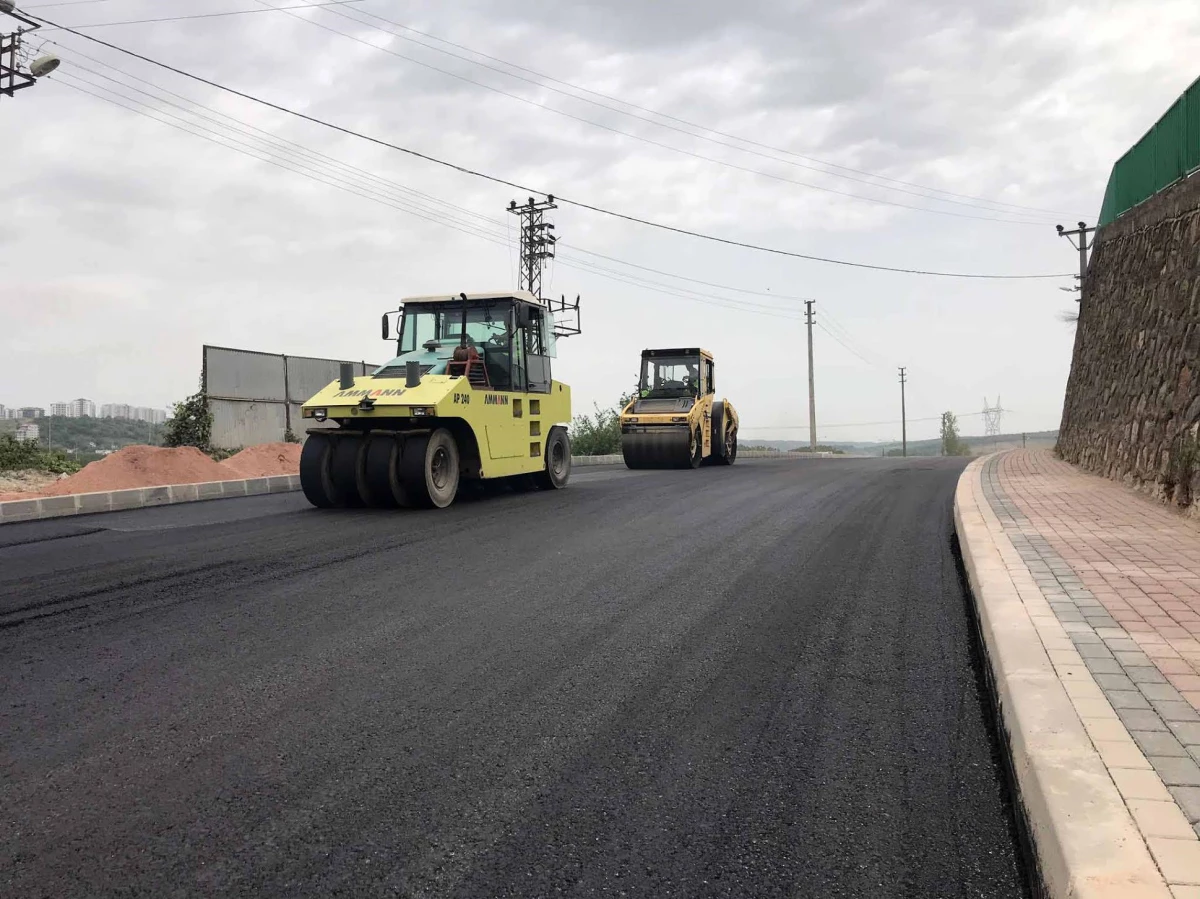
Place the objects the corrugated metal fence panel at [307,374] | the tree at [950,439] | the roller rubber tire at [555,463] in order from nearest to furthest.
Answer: the roller rubber tire at [555,463]
the corrugated metal fence panel at [307,374]
the tree at [950,439]

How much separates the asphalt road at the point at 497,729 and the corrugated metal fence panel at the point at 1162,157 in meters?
8.16

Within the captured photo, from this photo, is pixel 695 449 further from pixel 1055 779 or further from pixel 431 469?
pixel 1055 779

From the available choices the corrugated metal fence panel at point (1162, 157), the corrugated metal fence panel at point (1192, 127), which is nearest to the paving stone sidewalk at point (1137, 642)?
the corrugated metal fence panel at point (1192, 127)

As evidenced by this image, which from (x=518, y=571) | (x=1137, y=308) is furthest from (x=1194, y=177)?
(x=518, y=571)

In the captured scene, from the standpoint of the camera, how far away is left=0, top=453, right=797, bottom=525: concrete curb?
10484 mm

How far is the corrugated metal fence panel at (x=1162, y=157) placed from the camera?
1095 centimetres

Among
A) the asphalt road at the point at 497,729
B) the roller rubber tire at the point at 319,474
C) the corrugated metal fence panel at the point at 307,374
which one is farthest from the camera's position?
the corrugated metal fence panel at the point at 307,374

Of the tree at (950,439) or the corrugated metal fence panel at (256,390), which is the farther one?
the tree at (950,439)

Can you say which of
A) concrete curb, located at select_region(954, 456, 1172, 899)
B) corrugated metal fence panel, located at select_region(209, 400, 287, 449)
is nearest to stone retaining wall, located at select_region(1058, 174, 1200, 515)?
concrete curb, located at select_region(954, 456, 1172, 899)

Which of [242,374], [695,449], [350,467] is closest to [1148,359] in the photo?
[695,449]

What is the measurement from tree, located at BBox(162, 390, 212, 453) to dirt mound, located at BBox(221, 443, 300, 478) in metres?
0.73

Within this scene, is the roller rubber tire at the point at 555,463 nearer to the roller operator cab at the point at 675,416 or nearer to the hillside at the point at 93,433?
the roller operator cab at the point at 675,416

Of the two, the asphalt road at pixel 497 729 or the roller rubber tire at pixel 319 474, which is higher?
the roller rubber tire at pixel 319 474

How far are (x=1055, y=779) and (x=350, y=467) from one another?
9.15 metres
